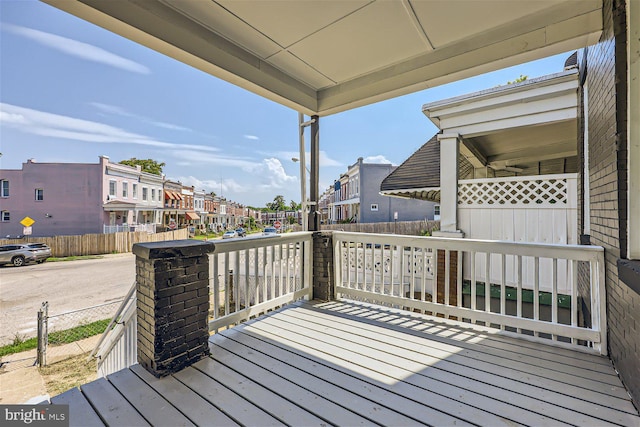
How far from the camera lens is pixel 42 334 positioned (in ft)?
14.7

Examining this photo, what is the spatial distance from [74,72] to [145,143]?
602 inches

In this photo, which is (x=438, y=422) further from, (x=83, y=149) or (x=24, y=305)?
(x=83, y=149)

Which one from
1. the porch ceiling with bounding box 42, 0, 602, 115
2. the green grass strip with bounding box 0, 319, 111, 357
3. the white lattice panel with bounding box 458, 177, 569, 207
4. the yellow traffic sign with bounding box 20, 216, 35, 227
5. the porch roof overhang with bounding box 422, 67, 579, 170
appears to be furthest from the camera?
the yellow traffic sign with bounding box 20, 216, 35, 227

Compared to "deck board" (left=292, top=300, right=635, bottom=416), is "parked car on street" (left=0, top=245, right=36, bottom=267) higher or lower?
lower

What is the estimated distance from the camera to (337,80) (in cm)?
305

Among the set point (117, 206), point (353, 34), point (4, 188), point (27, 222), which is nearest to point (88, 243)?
point (117, 206)

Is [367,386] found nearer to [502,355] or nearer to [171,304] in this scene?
[502,355]

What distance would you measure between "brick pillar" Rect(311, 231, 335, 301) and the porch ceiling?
Answer: 1.83m

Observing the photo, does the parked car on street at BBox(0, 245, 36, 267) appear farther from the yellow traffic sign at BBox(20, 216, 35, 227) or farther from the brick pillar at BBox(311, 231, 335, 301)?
the brick pillar at BBox(311, 231, 335, 301)

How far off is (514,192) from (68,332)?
8958 millimetres

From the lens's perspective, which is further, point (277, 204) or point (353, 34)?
point (277, 204)

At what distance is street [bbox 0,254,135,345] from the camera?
6605 millimetres

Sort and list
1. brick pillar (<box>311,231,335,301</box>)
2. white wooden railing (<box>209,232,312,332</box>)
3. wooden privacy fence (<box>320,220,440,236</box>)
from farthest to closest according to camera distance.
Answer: wooden privacy fence (<box>320,220,440,236</box>) → brick pillar (<box>311,231,335,301</box>) → white wooden railing (<box>209,232,312,332</box>)

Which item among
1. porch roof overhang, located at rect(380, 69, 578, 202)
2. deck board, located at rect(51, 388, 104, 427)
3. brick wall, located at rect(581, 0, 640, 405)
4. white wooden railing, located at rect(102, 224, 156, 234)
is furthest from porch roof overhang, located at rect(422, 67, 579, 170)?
white wooden railing, located at rect(102, 224, 156, 234)
